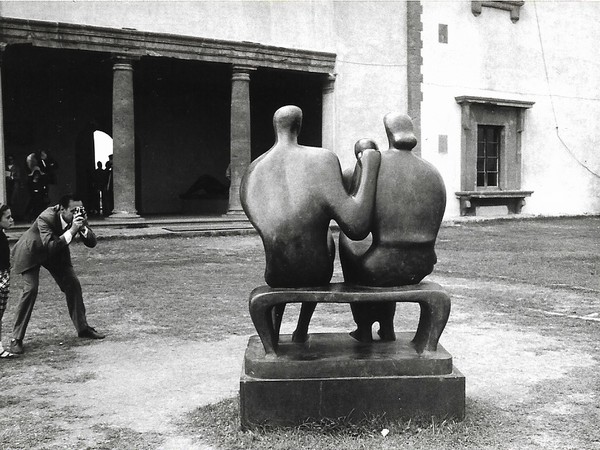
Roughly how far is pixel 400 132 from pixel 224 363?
228 centimetres

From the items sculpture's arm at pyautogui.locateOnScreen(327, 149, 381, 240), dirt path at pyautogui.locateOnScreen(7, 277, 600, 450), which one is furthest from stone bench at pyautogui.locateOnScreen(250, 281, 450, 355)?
dirt path at pyautogui.locateOnScreen(7, 277, 600, 450)

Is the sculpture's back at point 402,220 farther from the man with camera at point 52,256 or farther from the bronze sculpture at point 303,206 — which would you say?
the man with camera at point 52,256

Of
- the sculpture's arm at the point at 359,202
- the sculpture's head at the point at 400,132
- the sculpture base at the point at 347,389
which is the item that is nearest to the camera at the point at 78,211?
the sculpture base at the point at 347,389

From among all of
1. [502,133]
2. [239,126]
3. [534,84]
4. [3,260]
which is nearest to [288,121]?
[3,260]

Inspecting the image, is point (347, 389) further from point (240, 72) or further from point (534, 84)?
point (534, 84)

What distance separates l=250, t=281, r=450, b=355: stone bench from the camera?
12.6ft

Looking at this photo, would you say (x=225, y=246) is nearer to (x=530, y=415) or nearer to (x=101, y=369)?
(x=101, y=369)

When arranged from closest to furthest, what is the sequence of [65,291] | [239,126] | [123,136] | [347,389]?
[347,389], [65,291], [123,136], [239,126]

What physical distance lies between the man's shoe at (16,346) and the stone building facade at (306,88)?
9623 millimetres

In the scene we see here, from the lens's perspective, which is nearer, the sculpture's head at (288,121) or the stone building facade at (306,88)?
the sculpture's head at (288,121)

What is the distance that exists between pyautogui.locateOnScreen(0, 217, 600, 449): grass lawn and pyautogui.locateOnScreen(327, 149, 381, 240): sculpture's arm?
3.41ft

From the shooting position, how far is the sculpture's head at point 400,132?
4.00m

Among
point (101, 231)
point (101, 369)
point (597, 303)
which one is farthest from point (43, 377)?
point (101, 231)

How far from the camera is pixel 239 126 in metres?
16.4
